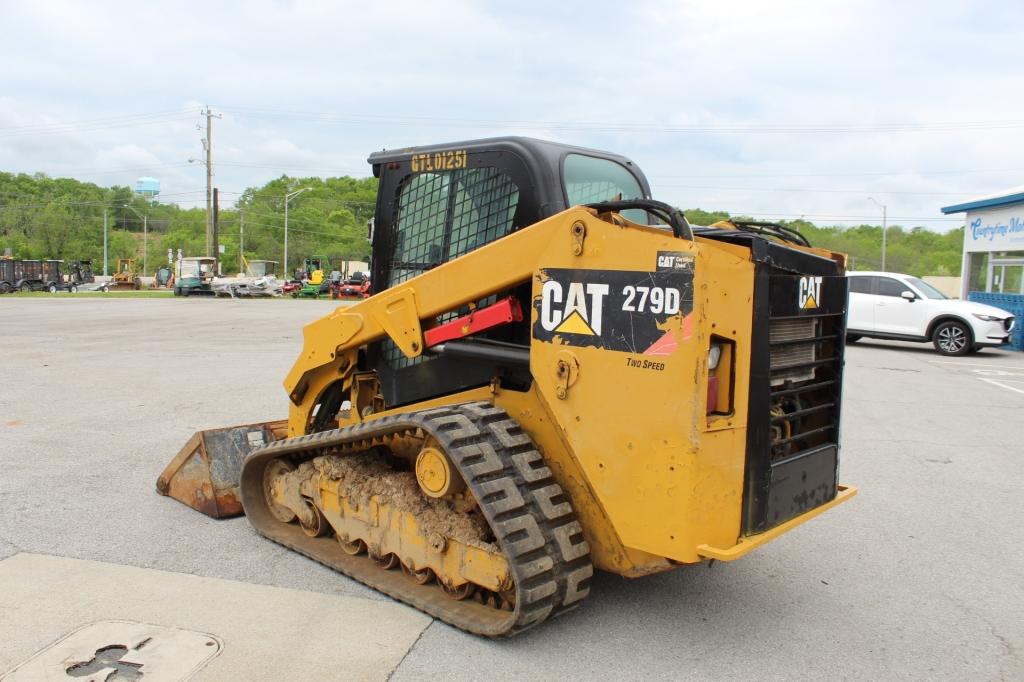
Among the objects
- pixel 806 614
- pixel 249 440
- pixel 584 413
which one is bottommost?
pixel 806 614

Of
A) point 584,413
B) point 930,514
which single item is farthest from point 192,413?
point 930,514

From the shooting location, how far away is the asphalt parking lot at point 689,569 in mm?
3376

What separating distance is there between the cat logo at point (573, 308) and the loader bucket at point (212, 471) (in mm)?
2660

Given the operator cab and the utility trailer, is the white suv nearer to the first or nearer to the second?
the operator cab

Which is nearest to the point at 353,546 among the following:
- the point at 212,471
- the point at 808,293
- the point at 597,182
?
the point at 212,471

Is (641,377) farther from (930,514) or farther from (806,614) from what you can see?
(930,514)

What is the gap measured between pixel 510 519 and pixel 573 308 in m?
0.93

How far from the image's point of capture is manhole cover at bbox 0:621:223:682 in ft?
10.1

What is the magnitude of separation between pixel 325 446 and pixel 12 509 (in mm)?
2375

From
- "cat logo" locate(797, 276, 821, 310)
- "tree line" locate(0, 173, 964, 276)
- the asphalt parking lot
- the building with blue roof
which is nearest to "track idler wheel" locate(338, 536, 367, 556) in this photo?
the asphalt parking lot

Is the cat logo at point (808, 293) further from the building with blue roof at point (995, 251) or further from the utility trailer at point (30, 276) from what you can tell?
the utility trailer at point (30, 276)

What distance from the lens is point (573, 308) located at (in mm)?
3449

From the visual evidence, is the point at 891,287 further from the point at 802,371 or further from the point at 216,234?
the point at 216,234

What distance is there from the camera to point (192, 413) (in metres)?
8.48
